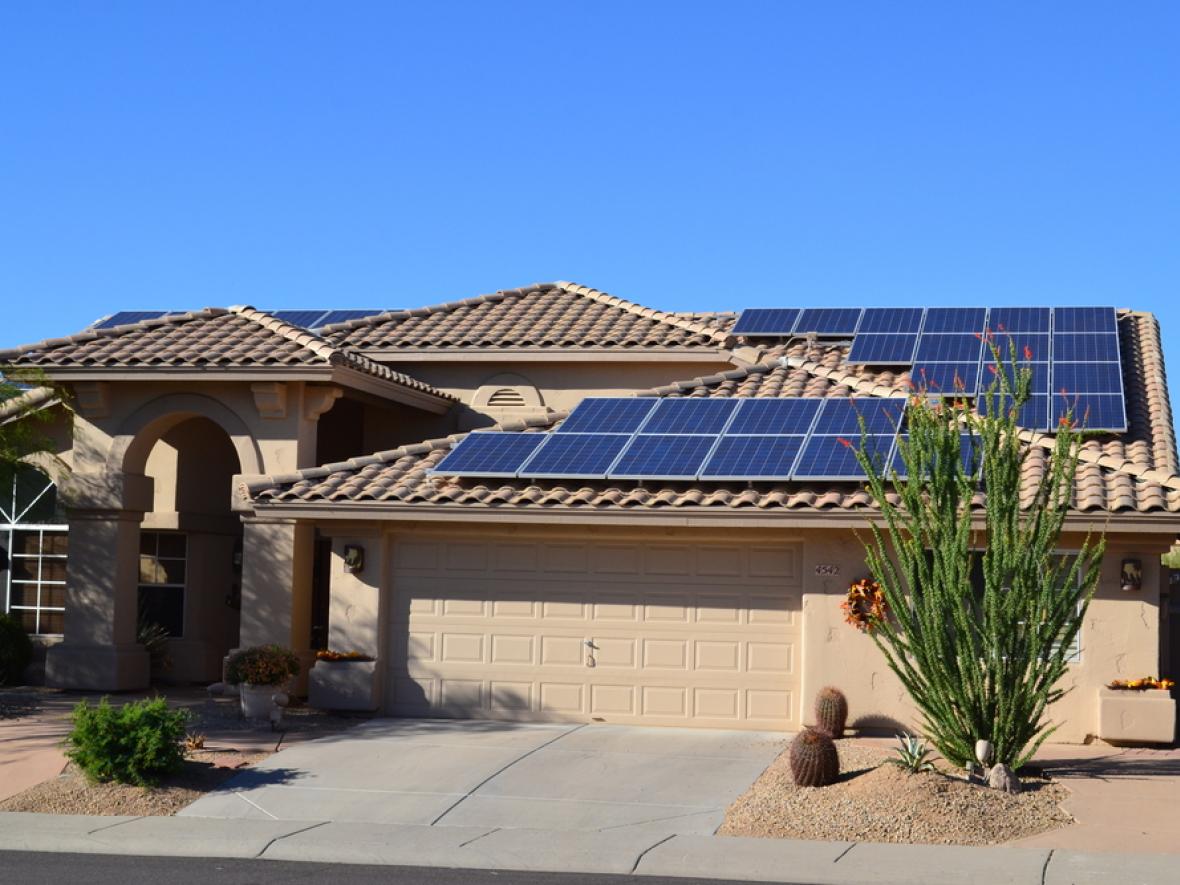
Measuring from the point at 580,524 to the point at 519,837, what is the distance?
5.54 m

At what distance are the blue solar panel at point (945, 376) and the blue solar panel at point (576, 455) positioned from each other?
4.28m

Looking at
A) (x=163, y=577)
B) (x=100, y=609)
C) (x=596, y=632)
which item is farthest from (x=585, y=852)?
(x=163, y=577)

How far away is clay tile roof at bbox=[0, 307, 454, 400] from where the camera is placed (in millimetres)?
20625

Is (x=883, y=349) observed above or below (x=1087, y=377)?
above

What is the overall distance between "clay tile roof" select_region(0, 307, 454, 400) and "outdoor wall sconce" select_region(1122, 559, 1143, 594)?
10.0m

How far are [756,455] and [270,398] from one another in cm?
676

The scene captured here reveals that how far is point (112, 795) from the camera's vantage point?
14195 mm

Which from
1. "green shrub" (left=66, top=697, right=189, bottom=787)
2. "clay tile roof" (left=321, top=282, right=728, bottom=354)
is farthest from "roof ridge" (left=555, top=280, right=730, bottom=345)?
"green shrub" (left=66, top=697, right=189, bottom=787)

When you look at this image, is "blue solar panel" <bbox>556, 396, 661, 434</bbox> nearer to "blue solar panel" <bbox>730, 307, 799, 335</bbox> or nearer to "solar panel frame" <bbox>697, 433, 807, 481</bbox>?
"solar panel frame" <bbox>697, 433, 807, 481</bbox>

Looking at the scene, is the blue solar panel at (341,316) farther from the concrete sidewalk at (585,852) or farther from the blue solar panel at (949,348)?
the concrete sidewalk at (585,852)

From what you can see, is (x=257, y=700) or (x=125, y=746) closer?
(x=125, y=746)

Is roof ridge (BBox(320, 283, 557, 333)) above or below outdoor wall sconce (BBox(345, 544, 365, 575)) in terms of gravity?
above

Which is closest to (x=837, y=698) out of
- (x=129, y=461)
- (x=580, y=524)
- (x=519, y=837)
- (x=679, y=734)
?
(x=679, y=734)

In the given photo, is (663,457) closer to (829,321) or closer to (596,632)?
(596,632)
